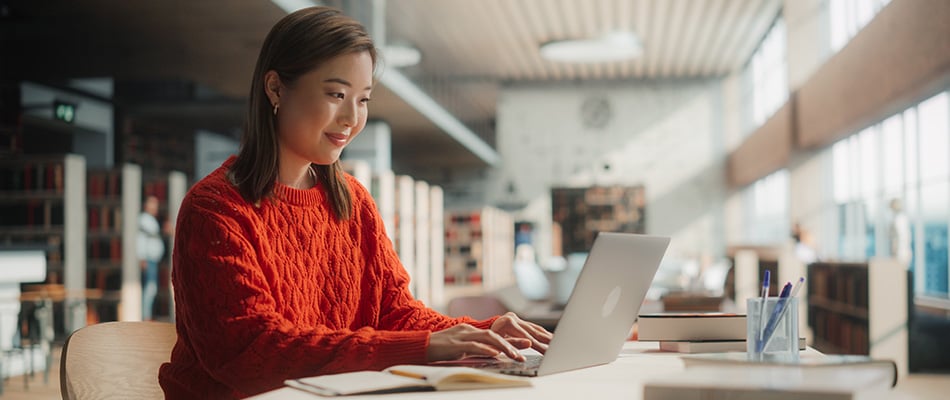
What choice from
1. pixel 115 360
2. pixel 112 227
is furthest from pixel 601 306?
pixel 112 227

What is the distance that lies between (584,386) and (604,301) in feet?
0.52

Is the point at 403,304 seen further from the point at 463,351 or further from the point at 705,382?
the point at 705,382

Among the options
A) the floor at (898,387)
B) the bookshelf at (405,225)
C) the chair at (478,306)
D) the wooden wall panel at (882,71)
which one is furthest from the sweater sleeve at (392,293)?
the bookshelf at (405,225)

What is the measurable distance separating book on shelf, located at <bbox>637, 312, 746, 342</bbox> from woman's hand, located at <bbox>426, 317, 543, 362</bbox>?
16.9 inches

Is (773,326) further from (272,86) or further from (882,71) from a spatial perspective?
(882,71)

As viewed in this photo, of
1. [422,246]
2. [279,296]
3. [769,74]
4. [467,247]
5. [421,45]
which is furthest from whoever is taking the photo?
[421,45]

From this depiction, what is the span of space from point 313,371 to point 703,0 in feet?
39.6

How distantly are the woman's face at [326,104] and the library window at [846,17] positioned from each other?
7.95m

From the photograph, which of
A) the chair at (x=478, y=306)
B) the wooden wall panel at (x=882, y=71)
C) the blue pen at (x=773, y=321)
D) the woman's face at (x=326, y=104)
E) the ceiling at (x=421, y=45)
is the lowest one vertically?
the chair at (x=478, y=306)

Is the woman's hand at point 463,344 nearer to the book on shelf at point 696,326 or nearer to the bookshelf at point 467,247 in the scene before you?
the book on shelf at point 696,326

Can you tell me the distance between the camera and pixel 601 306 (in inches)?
52.0

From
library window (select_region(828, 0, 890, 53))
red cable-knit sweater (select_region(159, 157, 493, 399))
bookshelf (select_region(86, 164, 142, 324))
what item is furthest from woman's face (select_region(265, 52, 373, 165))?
bookshelf (select_region(86, 164, 142, 324))

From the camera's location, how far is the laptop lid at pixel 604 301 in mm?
1237

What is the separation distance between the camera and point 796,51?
1209 cm
